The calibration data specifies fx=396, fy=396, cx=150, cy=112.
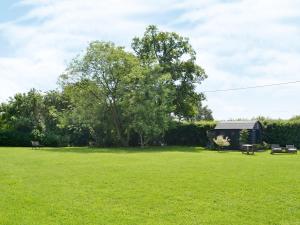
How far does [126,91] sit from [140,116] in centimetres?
319

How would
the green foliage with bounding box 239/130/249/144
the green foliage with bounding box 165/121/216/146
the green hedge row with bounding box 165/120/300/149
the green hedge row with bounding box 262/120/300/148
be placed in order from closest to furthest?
the green foliage with bounding box 239/130/249/144 → the green hedge row with bounding box 262/120/300/148 → the green hedge row with bounding box 165/120/300/149 → the green foliage with bounding box 165/121/216/146

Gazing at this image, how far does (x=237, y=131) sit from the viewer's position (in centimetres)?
3844

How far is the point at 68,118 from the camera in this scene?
39781mm

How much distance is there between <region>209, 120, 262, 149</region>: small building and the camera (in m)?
37.7

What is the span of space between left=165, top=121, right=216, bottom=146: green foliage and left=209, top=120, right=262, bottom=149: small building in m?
2.12

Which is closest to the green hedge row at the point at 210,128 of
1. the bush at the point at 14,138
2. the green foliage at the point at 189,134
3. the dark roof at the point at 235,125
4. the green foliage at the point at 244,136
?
the green foliage at the point at 189,134

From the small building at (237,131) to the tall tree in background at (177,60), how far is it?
26.7 ft

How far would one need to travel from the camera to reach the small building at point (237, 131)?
124 ft

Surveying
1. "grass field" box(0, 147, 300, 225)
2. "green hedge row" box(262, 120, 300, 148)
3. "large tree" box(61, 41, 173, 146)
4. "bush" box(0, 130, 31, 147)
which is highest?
"large tree" box(61, 41, 173, 146)

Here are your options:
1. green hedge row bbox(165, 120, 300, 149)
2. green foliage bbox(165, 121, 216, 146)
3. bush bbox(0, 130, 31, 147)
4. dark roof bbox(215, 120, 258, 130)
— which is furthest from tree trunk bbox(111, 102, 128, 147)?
bush bbox(0, 130, 31, 147)

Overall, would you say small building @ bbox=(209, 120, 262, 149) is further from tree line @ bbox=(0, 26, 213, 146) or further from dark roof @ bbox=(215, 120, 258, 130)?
tree line @ bbox=(0, 26, 213, 146)

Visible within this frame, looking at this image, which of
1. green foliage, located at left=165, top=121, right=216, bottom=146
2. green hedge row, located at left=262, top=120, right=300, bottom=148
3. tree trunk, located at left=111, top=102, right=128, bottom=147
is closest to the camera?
green hedge row, located at left=262, top=120, right=300, bottom=148

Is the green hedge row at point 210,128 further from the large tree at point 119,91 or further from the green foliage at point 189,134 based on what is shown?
the large tree at point 119,91

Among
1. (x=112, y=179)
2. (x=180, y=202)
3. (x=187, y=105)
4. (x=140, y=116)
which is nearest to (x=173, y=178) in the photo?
(x=112, y=179)
